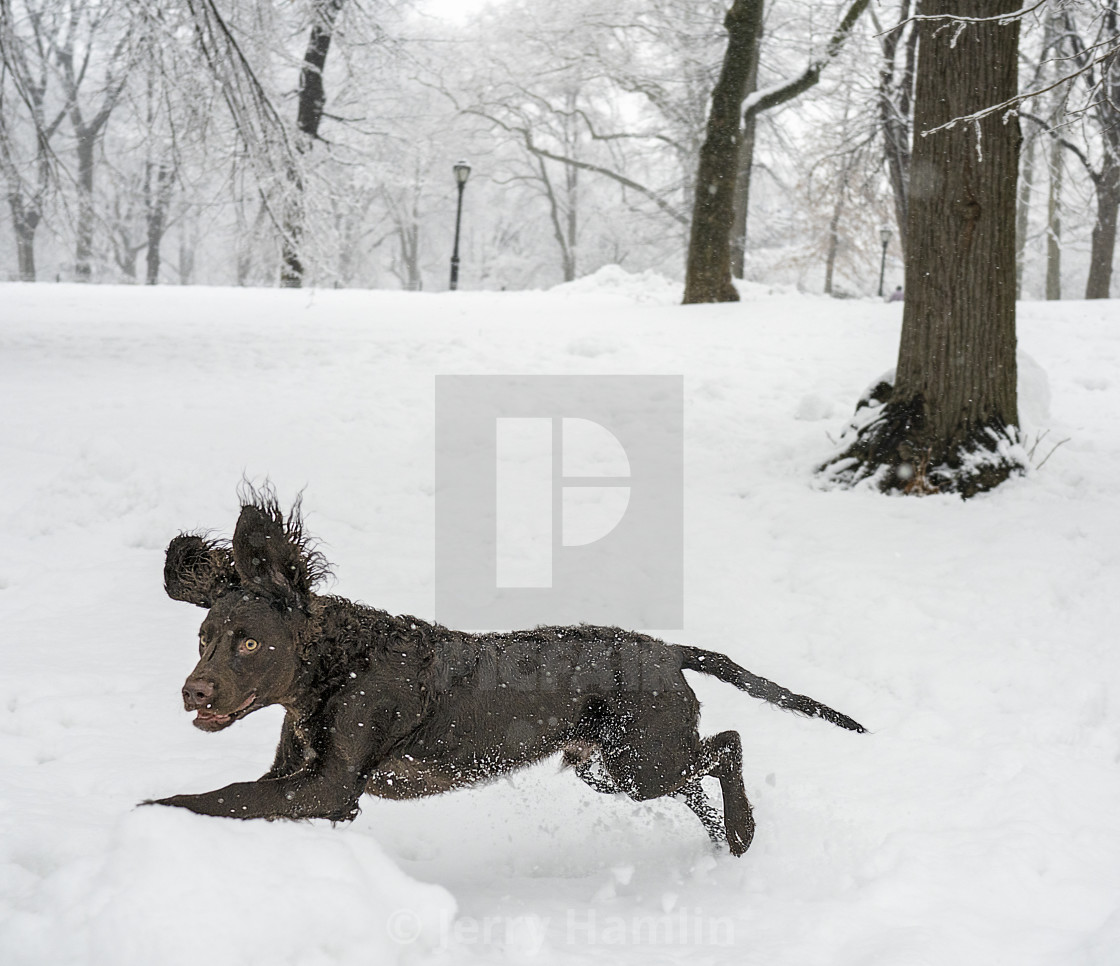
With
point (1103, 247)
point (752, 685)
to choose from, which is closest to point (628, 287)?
point (1103, 247)

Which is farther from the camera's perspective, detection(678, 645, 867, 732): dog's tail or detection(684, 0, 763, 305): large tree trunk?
detection(684, 0, 763, 305): large tree trunk

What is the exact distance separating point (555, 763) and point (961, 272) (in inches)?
189

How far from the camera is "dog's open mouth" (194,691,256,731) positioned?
2504 millimetres

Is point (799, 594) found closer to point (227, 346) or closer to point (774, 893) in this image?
point (774, 893)

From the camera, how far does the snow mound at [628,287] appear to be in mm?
16312

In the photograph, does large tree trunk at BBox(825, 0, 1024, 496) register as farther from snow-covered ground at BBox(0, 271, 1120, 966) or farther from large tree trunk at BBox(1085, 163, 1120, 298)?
large tree trunk at BBox(1085, 163, 1120, 298)

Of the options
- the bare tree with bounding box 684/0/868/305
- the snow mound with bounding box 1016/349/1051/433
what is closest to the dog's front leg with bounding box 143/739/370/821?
the snow mound with bounding box 1016/349/1051/433

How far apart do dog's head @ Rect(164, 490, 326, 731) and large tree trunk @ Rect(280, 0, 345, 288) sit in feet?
25.3

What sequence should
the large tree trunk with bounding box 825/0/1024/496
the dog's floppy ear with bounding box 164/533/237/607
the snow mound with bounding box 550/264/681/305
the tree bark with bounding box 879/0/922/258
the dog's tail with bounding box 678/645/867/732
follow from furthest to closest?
1. the snow mound with bounding box 550/264/681/305
2. the tree bark with bounding box 879/0/922/258
3. the large tree trunk with bounding box 825/0/1024/496
4. the dog's tail with bounding box 678/645/867/732
5. the dog's floppy ear with bounding box 164/533/237/607

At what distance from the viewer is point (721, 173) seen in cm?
1329

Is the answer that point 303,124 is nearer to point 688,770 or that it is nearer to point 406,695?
point 406,695

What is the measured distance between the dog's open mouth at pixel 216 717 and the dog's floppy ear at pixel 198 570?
32 centimetres

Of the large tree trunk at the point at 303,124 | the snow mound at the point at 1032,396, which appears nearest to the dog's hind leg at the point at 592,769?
the snow mound at the point at 1032,396

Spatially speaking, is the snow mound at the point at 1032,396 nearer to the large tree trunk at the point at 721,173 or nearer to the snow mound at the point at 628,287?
the large tree trunk at the point at 721,173
